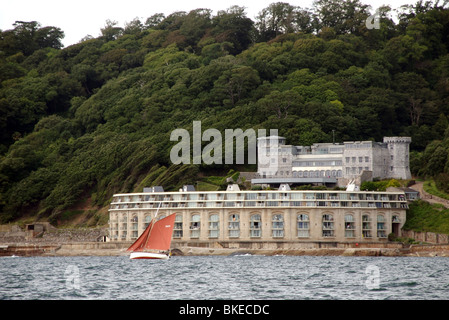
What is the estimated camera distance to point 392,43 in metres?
179

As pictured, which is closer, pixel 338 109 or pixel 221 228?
pixel 221 228

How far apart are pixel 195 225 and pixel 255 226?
28.0ft

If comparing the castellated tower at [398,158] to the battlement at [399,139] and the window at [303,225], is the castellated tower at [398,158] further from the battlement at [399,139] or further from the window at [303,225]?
the window at [303,225]

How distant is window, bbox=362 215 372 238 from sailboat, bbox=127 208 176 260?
28.5 meters

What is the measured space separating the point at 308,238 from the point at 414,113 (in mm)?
60482

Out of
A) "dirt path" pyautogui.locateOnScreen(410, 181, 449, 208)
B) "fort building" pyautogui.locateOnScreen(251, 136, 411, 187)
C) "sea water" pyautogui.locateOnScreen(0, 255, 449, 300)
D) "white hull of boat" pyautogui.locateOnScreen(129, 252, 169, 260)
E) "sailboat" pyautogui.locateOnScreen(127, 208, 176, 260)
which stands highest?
"fort building" pyautogui.locateOnScreen(251, 136, 411, 187)

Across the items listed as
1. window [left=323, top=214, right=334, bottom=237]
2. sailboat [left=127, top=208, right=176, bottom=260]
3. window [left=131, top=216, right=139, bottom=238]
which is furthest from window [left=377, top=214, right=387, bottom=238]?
window [left=131, top=216, right=139, bottom=238]

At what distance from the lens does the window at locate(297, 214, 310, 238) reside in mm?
105812

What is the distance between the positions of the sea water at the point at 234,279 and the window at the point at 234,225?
1591cm

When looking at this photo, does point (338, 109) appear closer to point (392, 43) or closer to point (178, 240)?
point (392, 43)

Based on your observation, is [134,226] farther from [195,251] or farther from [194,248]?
[195,251]

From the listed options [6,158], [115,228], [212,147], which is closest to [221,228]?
[115,228]

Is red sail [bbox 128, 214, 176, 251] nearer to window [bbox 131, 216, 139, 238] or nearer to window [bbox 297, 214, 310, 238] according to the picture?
window [bbox 131, 216, 139, 238]

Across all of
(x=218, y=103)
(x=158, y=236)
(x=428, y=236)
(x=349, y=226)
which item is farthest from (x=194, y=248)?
(x=218, y=103)
